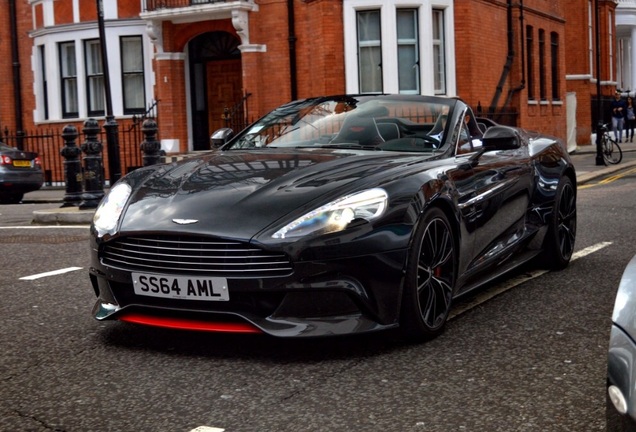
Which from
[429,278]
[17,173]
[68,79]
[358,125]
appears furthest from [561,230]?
[68,79]

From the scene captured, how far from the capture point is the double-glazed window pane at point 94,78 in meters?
26.4

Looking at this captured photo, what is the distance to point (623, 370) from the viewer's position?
2584 millimetres

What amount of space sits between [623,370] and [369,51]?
20647mm

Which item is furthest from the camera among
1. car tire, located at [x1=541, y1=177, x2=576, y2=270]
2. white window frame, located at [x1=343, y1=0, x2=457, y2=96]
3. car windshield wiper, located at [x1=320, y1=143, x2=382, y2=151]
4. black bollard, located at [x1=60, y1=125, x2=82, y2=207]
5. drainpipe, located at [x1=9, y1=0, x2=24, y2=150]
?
drainpipe, located at [x1=9, y1=0, x2=24, y2=150]

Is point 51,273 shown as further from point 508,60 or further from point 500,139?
point 508,60

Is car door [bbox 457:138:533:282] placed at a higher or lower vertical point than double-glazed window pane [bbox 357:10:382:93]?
lower

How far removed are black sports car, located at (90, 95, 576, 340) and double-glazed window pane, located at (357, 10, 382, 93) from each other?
16778 millimetres

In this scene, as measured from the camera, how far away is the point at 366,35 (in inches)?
894

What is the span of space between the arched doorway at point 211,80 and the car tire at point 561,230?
18.2 m

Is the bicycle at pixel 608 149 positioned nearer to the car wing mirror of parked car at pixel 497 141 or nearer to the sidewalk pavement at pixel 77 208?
the sidewalk pavement at pixel 77 208

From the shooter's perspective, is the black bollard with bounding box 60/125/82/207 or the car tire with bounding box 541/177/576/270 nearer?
the car tire with bounding box 541/177/576/270

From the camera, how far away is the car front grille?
4.57 meters

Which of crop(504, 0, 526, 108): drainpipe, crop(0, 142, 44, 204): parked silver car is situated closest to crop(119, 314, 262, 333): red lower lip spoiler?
crop(0, 142, 44, 204): parked silver car

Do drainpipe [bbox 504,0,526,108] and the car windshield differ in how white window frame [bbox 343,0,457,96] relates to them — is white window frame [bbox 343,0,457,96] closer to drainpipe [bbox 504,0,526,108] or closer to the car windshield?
drainpipe [bbox 504,0,526,108]
